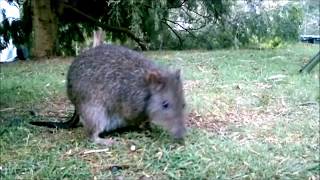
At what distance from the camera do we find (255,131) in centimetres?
394

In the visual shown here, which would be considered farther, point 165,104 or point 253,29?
point 253,29

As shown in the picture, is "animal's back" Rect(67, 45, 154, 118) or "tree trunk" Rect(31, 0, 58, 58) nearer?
"animal's back" Rect(67, 45, 154, 118)

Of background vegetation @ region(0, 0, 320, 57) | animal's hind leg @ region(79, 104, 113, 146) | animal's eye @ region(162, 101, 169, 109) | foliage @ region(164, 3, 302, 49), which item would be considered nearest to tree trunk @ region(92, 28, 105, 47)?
background vegetation @ region(0, 0, 320, 57)

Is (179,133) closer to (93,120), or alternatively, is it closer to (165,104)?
(165,104)

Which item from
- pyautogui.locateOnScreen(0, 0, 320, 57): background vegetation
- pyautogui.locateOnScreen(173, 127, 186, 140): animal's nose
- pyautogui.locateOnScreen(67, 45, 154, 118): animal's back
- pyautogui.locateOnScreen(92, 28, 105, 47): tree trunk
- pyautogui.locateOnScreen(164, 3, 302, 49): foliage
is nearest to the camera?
pyautogui.locateOnScreen(173, 127, 186, 140): animal's nose

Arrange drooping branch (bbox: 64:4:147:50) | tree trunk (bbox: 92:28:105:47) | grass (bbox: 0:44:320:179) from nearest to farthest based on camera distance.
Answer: grass (bbox: 0:44:320:179), drooping branch (bbox: 64:4:147:50), tree trunk (bbox: 92:28:105:47)

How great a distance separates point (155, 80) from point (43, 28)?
5855 mm

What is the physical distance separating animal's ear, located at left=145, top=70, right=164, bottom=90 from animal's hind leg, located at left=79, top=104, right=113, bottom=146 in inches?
15.5

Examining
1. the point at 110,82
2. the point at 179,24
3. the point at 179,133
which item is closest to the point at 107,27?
the point at 179,24

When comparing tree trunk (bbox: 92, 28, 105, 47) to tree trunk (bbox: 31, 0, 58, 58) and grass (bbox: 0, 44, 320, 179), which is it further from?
grass (bbox: 0, 44, 320, 179)

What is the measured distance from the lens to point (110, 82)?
391 cm

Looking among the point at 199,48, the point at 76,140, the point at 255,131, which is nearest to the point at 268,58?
the point at 199,48

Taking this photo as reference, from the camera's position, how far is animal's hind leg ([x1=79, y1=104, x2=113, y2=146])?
3.80 meters

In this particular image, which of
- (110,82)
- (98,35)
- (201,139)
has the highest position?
(98,35)
